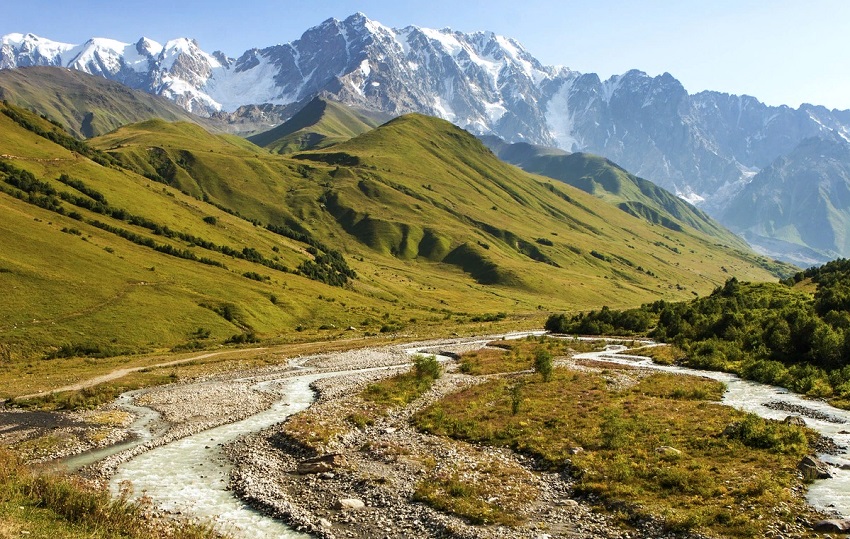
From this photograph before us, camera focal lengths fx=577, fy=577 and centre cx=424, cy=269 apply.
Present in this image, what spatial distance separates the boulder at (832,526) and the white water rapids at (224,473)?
223 centimetres

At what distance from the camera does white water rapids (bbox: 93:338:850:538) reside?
3266 centimetres

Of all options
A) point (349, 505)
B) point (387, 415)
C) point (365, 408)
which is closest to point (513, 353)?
point (365, 408)

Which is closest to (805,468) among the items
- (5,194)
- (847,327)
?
(847,327)

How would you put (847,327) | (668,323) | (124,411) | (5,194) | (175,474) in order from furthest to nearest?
(5,194)
(668,323)
(847,327)
(124,411)
(175,474)

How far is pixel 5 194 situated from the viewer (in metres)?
146

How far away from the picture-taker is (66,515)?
26.5 metres

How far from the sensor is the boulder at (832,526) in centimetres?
2867

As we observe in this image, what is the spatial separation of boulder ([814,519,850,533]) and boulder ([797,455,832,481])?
768cm

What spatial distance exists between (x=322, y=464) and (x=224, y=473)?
6876 mm

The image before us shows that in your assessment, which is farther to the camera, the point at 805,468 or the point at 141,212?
the point at 141,212

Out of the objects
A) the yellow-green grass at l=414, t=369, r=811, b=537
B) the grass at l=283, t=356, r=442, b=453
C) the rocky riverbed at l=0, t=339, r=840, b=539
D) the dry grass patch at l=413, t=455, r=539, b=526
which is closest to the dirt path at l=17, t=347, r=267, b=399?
the rocky riverbed at l=0, t=339, r=840, b=539

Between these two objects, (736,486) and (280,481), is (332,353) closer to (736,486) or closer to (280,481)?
(280,481)

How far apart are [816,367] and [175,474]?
254ft

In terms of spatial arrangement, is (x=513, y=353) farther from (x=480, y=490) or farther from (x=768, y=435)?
(x=480, y=490)
